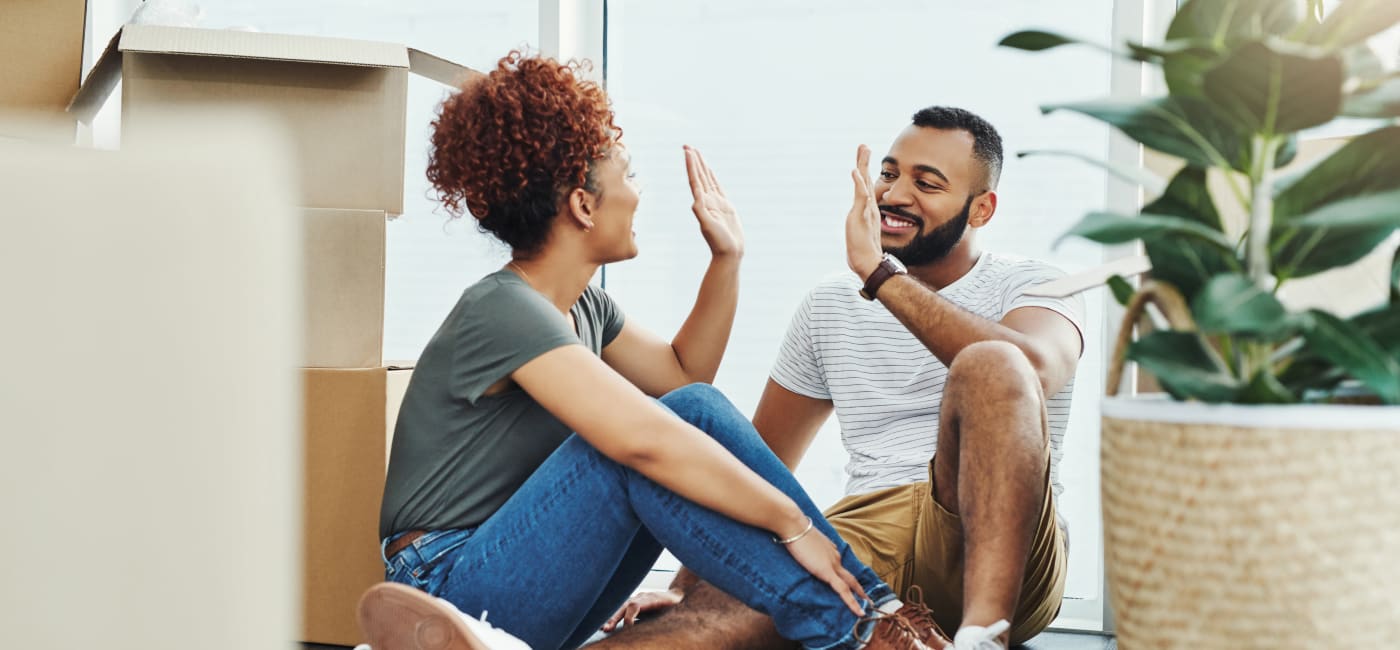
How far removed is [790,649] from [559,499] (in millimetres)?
507

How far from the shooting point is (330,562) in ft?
5.94

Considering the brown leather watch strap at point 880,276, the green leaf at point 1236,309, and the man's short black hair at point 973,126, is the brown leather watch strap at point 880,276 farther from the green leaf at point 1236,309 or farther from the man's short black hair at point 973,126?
the green leaf at point 1236,309

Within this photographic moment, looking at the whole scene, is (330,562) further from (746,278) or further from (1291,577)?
(1291,577)

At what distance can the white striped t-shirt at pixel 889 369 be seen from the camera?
6.02 ft

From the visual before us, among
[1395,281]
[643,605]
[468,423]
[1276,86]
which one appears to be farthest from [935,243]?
[1276,86]

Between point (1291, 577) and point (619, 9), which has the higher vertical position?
point (619, 9)

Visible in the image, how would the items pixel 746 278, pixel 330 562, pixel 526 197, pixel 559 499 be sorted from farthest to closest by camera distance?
pixel 746 278
pixel 330 562
pixel 526 197
pixel 559 499

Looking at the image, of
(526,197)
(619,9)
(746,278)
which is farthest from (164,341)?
(619,9)

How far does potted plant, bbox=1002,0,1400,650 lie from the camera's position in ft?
2.77

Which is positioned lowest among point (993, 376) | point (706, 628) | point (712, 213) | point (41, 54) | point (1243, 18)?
point (706, 628)

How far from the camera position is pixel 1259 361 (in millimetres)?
905

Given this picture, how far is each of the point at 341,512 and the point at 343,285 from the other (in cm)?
36

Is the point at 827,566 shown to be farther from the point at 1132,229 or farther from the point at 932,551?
the point at 1132,229

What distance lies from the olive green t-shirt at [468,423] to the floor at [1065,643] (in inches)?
20.0
